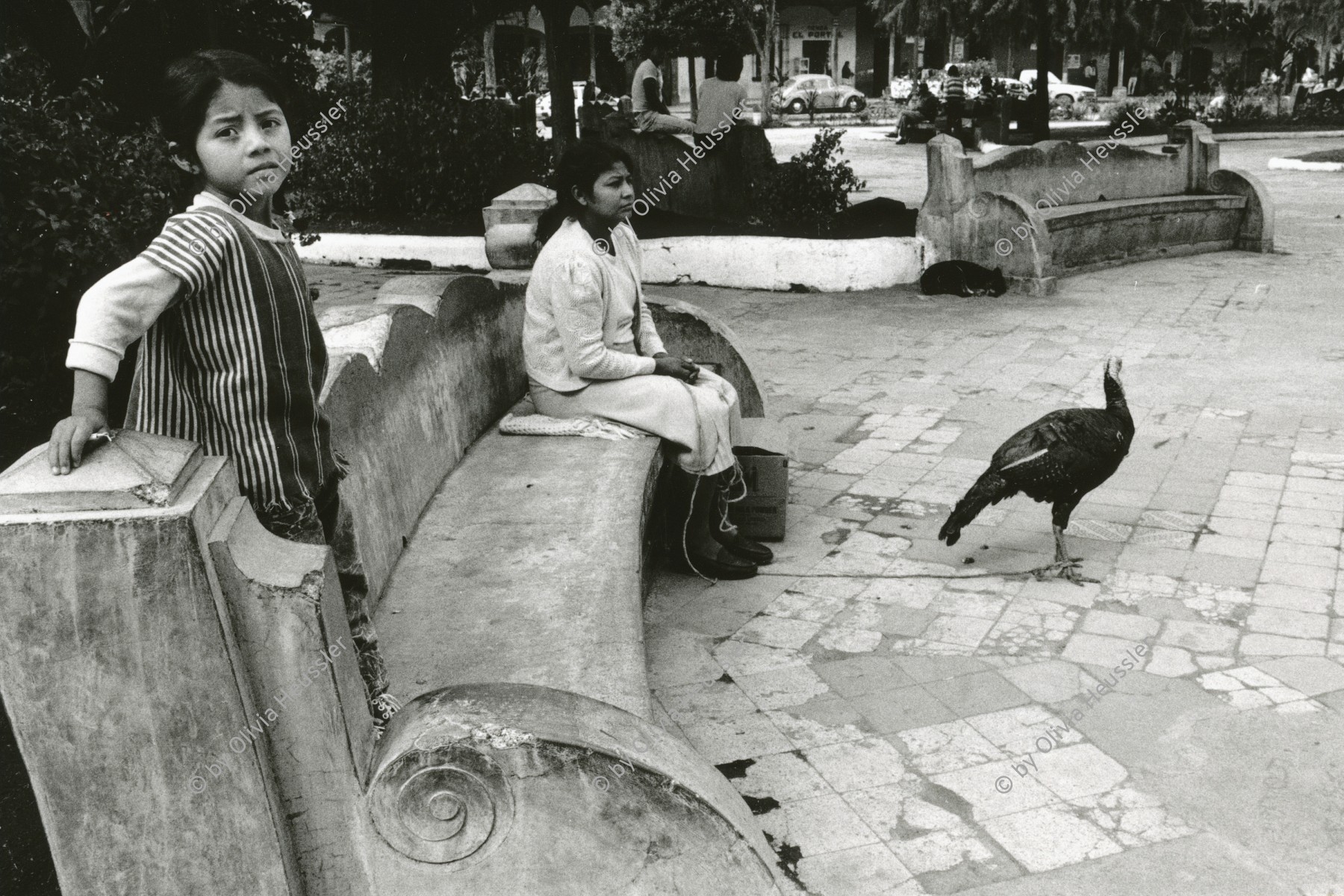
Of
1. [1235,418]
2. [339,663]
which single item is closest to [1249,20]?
[1235,418]

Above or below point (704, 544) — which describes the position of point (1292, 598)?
below

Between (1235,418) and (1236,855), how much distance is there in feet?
14.6

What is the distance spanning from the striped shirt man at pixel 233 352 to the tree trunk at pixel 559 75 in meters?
11.1

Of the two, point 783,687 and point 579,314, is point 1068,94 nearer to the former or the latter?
point 579,314

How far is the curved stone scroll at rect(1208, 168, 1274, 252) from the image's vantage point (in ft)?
41.3

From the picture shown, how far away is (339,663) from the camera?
1.98m

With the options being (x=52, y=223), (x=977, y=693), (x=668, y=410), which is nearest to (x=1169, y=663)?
(x=977, y=693)

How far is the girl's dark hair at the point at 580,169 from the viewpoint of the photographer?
4738mm

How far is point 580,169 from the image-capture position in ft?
15.6

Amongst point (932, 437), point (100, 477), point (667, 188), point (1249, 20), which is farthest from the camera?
point (1249, 20)

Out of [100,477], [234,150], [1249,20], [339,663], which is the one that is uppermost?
[1249,20]

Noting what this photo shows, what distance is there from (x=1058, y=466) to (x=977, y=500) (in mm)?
330

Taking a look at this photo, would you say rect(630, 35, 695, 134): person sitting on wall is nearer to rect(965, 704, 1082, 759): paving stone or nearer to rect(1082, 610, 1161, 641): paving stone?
rect(1082, 610, 1161, 641): paving stone

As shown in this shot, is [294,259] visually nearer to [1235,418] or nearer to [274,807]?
[274,807]
